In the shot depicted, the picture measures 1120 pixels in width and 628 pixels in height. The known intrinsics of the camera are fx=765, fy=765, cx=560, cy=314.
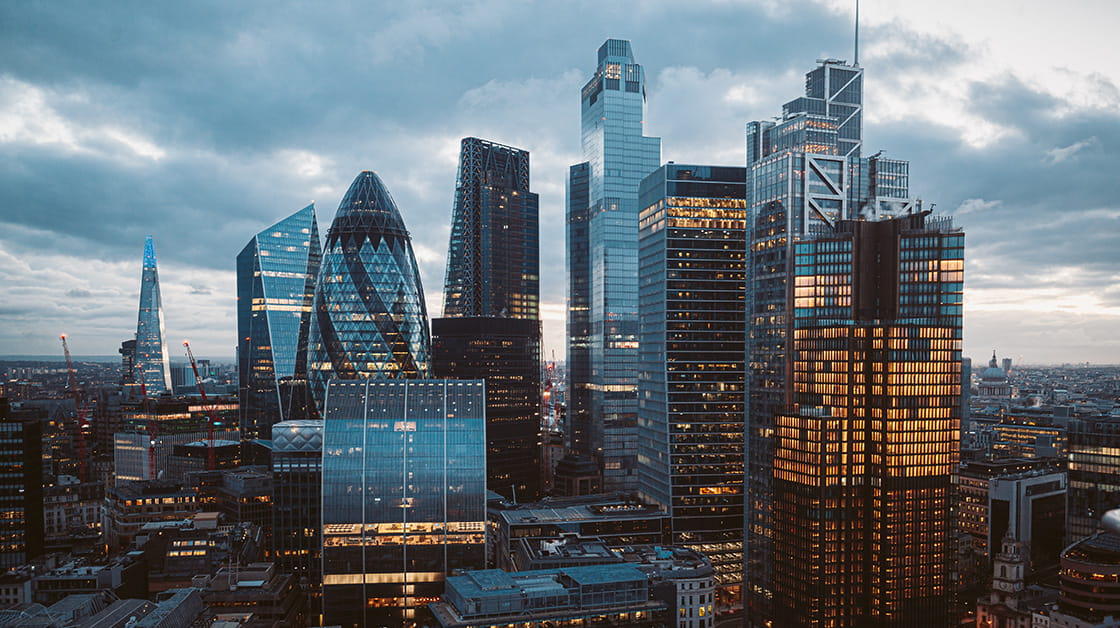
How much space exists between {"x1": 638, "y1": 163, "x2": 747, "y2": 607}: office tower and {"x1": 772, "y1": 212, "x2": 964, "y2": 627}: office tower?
150 feet

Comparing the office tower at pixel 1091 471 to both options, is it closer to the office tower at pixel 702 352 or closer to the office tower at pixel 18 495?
the office tower at pixel 702 352

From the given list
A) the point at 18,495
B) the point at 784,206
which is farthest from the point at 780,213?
the point at 18,495

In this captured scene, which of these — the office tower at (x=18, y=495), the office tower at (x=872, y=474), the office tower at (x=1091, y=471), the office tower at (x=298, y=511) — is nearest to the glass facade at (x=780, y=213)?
the office tower at (x=872, y=474)

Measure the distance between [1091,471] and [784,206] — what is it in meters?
113

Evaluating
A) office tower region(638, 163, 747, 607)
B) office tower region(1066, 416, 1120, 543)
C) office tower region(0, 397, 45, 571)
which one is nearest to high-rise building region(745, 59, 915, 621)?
office tower region(638, 163, 747, 607)

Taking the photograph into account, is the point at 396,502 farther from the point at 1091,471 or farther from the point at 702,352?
the point at 1091,471

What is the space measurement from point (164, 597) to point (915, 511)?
136459 millimetres

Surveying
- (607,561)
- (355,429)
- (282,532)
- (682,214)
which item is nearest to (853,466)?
(607,561)

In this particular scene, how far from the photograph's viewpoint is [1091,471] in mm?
191500

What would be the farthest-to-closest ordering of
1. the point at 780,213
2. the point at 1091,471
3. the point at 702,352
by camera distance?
the point at 1091,471
the point at 702,352
the point at 780,213

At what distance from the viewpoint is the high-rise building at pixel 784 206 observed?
154 metres

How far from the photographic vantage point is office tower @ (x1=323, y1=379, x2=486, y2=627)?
15525 cm

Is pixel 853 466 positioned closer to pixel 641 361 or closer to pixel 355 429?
pixel 641 361

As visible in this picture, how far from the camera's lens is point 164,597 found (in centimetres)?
14350
